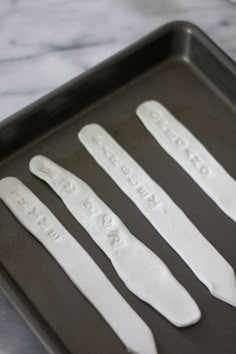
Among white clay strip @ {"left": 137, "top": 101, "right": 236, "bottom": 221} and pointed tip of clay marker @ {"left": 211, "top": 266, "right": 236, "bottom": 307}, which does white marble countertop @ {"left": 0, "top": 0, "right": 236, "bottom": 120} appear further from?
pointed tip of clay marker @ {"left": 211, "top": 266, "right": 236, "bottom": 307}

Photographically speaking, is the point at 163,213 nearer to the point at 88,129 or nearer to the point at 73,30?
the point at 88,129

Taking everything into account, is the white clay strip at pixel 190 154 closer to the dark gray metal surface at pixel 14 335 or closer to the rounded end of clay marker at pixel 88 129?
the rounded end of clay marker at pixel 88 129

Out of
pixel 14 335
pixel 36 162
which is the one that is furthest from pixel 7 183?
pixel 14 335

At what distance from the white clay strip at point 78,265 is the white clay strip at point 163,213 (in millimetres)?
54

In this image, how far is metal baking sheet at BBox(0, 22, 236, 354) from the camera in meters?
0.64

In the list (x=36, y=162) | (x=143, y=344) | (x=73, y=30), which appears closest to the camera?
(x=143, y=344)

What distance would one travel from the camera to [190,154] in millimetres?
740

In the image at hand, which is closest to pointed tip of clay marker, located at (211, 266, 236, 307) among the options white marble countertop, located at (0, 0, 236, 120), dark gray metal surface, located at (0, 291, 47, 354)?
dark gray metal surface, located at (0, 291, 47, 354)

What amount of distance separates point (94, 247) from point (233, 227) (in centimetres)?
13

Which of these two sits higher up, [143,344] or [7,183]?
[7,183]

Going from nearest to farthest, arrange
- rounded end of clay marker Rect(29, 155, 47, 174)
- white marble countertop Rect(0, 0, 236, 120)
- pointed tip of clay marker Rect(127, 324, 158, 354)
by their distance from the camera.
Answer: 1. pointed tip of clay marker Rect(127, 324, 158, 354)
2. rounded end of clay marker Rect(29, 155, 47, 174)
3. white marble countertop Rect(0, 0, 236, 120)

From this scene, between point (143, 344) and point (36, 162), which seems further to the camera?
point (36, 162)

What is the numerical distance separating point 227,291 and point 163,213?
0.09 m

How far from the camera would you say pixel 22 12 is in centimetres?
87
